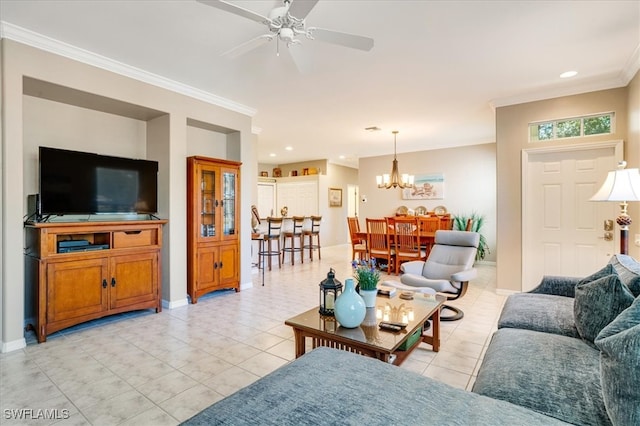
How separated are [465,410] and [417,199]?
7181mm

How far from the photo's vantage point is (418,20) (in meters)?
2.60

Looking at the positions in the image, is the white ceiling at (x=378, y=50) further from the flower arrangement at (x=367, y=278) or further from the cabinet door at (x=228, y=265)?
the cabinet door at (x=228, y=265)

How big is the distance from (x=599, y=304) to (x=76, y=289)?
4.12m

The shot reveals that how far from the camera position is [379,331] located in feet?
6.95

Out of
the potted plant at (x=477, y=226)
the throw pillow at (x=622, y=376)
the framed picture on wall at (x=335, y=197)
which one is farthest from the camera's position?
the framed picture on wall at (x=335, y=197)

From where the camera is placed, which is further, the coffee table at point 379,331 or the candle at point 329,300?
the candle at point 329,300

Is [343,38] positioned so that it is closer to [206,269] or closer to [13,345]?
[206,269]

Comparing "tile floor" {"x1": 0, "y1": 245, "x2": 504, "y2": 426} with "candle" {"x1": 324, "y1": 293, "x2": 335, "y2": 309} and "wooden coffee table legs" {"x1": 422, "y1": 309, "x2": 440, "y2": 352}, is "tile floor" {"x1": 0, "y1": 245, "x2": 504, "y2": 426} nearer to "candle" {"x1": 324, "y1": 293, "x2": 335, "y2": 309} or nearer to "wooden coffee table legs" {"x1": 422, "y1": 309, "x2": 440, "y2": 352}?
→ "wooden coffee table legs" {"x1": 422, "y1": 309, "x2": 440, "y2": 352}

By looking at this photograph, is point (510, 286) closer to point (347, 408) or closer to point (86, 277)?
point (347, 408)

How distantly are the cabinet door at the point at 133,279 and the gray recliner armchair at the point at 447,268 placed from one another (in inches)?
107

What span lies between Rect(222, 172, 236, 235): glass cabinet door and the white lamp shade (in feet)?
13.6

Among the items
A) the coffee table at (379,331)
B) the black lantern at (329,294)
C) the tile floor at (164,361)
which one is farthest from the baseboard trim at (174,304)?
the black lantern at (329,294)

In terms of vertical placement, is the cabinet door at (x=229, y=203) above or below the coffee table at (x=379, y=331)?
above

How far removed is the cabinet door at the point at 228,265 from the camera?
445 centimetres
